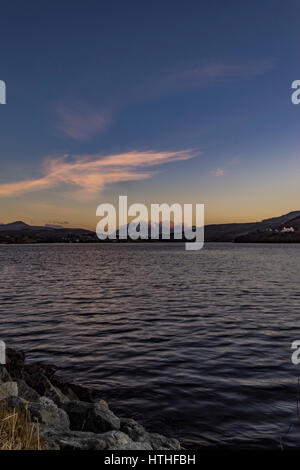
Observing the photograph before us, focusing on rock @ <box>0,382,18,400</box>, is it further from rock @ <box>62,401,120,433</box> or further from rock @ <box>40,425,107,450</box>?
rock @ <box>40,425,107,450</box>

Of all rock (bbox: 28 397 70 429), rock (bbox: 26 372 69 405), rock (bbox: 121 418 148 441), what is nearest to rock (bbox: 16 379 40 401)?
rock (bbox: 26 372 69 405)

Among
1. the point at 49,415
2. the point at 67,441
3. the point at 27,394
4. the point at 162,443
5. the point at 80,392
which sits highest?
the point at 67,441

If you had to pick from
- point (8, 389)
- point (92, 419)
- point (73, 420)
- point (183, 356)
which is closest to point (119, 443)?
point (92, 419)

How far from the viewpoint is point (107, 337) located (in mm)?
20094

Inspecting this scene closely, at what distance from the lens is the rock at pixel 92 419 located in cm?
877

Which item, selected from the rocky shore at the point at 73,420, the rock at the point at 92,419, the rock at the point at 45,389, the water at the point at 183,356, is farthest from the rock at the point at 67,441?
the water at the point at 183,356

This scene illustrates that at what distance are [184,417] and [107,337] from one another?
9.75 meters

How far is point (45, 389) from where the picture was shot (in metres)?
11.0

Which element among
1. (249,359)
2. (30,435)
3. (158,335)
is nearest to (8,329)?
(158,335)

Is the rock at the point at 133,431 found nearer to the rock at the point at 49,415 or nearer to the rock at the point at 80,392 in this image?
the rock at the point at 49,415

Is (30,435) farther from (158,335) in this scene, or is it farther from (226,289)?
(226,289)

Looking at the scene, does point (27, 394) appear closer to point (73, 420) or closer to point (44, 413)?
point (73, 420)

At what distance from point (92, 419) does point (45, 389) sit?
2.73 metres

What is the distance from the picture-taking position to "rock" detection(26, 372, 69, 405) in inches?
421
